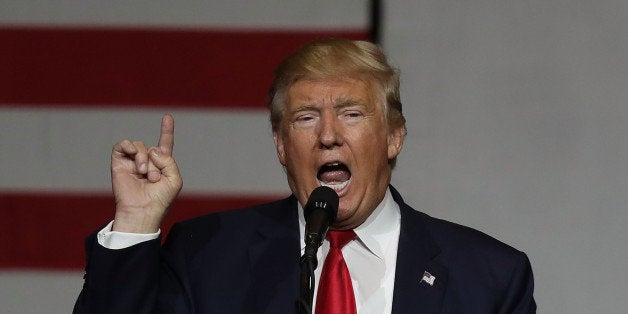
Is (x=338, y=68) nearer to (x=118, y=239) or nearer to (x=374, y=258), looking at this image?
(x=374, y=258)

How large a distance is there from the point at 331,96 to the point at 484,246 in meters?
0.40

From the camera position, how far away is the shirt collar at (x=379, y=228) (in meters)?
1.95

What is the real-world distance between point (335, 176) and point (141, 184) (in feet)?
1.16

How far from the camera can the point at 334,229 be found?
6.44 ft

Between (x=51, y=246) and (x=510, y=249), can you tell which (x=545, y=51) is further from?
(x=51, y=246)

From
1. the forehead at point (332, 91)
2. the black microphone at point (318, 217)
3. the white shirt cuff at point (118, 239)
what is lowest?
the white shirt cuff at point (118, 239)

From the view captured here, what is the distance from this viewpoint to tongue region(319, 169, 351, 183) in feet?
6.34

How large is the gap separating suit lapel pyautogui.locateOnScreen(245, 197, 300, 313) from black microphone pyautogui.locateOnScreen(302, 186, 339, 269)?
35 centimetres

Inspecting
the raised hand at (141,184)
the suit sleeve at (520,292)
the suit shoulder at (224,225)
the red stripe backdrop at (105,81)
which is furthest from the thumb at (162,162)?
the red stripe backdrop at (105,81)

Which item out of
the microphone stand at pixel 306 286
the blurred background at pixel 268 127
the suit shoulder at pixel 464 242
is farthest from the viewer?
the blurred background at pixel 268 127

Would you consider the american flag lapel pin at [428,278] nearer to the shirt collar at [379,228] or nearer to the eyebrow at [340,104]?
the shirt collar at [379,228]

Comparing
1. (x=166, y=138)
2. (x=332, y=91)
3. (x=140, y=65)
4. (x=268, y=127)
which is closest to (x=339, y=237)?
(x=332, y=91)

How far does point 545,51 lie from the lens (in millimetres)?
2650

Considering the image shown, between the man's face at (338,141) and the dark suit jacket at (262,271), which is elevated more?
the man's face at (338,141)
